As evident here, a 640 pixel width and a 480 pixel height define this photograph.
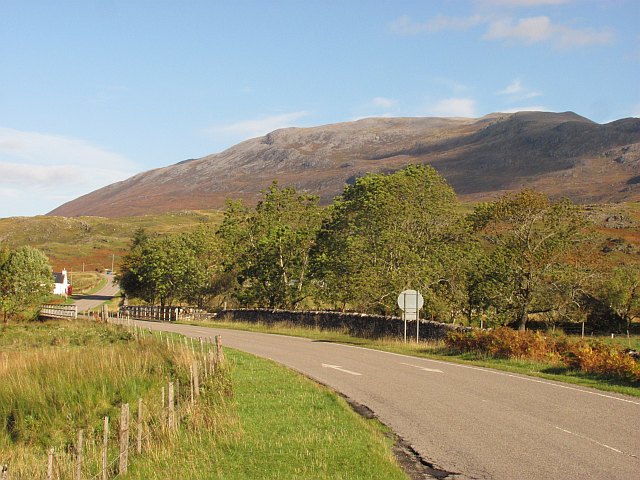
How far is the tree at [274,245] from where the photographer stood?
58031mm

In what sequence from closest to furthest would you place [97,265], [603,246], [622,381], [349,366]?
[622,381] → [349,366] → [603,246] → [97,265]

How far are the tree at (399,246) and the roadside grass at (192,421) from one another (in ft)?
64.3

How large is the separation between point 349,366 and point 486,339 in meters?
5.94

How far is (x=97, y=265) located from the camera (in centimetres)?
15688

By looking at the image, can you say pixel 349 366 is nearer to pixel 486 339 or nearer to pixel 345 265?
pixel 486 339

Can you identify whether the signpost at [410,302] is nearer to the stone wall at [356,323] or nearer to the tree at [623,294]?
the stone wall at [356,323]

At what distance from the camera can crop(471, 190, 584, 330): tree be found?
37656mm

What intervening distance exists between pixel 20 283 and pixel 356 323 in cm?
3691

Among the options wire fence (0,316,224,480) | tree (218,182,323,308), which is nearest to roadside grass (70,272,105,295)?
tree (218,182,323,308)

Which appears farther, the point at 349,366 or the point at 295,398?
the point at 349,366

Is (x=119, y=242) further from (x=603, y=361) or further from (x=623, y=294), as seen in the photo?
(x=603, y=361)

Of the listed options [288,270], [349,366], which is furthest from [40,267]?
[349,366]

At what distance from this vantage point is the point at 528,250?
1484 inches

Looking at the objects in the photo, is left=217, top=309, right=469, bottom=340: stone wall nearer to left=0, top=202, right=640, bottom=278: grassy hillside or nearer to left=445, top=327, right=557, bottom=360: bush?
left=445, top=327, right=557, bottom=360: bush
